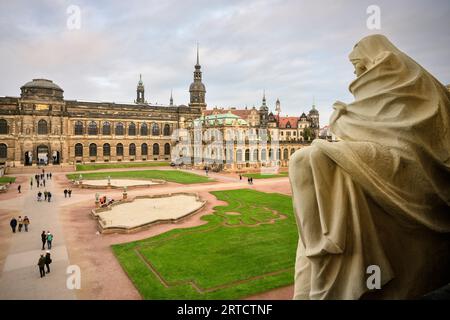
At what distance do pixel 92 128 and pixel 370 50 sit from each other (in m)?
77.2

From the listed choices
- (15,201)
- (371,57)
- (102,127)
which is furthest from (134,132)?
(371,57)

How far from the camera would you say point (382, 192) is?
3.81 m

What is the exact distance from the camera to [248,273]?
12477mm

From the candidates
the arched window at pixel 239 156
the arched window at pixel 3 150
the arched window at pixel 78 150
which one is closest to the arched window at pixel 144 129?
the arched window at pixel 78 150

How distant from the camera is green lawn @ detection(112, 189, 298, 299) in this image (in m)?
11.3

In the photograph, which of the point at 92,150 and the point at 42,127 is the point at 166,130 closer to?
the point at 92,150

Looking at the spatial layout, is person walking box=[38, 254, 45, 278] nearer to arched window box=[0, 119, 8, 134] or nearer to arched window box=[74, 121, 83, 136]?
arched window box=[0, 119, 8, 134]

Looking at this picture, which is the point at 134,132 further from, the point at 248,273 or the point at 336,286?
the point at 336,286

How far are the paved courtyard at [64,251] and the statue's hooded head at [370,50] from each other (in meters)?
8.64

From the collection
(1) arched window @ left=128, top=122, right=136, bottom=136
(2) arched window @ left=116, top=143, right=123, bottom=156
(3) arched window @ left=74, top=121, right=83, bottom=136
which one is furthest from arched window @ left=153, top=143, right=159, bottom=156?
(3) arched window @ left=74, top=121, right=83, bottom=136

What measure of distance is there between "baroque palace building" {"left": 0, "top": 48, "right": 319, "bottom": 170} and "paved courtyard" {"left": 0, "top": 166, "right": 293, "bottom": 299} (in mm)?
37925

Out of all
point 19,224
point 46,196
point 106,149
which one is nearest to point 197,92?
point 106,149

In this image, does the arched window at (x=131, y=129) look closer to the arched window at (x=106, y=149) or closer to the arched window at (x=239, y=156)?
the arched window at (x=106, y=149)

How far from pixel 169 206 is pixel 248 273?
15418 millimetres
